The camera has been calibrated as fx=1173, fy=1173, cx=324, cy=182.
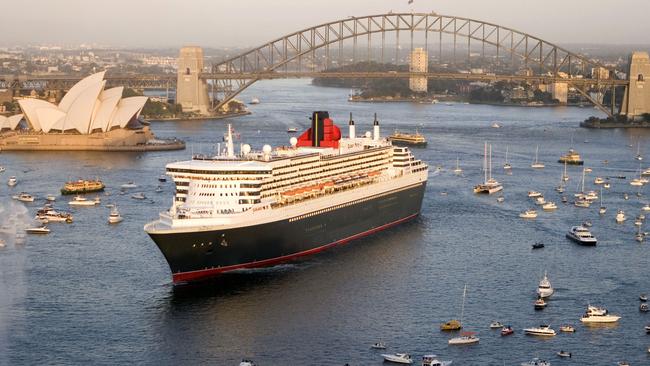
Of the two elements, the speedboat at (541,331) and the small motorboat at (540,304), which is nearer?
the speedboat at (541,331)

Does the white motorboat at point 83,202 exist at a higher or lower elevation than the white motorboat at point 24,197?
lower

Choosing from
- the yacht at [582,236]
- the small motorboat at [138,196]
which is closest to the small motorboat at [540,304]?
the yacht at [582,236]

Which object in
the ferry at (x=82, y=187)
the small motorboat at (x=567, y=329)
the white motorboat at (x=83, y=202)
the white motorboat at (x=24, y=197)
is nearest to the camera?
the small motorboat at (x=567, y=329)

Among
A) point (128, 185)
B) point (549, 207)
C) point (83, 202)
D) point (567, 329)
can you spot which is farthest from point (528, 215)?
point (128, 185)

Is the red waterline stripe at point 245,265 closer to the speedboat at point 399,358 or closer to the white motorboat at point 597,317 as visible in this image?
the speedboat at point 399,358

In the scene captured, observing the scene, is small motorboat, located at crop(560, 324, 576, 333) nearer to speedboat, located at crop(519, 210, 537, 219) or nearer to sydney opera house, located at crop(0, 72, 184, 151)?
speedboat, located at crop(519, 210, 537, 219)

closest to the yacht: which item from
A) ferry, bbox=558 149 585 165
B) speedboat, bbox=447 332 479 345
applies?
speedboat, bbox=447 332 479 345
